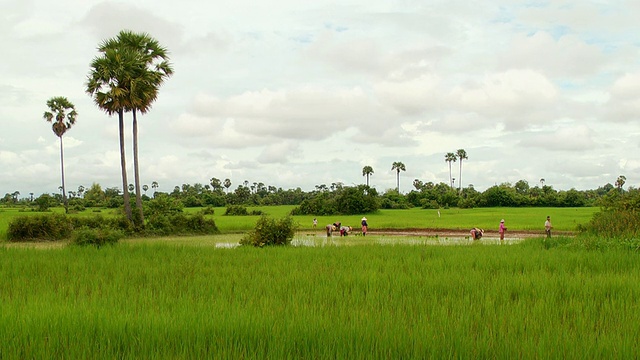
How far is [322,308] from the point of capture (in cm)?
634

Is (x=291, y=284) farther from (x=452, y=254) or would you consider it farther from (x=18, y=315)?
(x=452, y=254)

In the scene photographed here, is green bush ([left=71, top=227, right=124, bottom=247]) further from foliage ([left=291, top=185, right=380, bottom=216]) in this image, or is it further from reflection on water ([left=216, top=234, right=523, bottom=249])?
foliage ([left=291, top=185, right=380, bottom=216])

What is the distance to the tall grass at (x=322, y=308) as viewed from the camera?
15.7 feet

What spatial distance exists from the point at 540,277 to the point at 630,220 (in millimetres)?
12151

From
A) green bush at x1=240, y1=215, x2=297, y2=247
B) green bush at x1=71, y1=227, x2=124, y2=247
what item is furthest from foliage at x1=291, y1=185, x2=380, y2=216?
green bush at x1=71, y1=227, x2=124, y2=247

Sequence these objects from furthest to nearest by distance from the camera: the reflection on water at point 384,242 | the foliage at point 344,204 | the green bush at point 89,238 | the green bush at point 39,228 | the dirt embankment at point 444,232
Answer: the foliage at point 344,204, the dirt embankment at point 444,232, the green bush at point 39,228, the reflection on water at point 384,242, the green bush at point 89,238

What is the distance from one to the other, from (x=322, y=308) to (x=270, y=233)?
1207 cm

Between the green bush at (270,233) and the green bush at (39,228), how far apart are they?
1321 centimetres

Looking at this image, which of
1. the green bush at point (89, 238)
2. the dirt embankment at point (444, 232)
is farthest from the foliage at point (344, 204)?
the green bush at point (89, 238)

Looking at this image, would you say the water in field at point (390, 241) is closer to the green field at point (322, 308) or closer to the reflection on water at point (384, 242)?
the reflection on water at point (384, 242)

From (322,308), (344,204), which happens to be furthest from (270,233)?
(344,204)

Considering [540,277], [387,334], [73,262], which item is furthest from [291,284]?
[73,262]

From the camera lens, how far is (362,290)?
8039 millimetres

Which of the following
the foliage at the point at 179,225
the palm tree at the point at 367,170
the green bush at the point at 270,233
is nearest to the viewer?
the green bush at the point at 270,233
